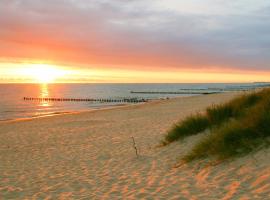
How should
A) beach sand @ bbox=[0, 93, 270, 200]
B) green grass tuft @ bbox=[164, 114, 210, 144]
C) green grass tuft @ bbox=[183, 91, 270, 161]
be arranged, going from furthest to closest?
green grass tuft @ bbox=[164, 114, 210, 144] < green grass tuft @ bbox=[183, 91, 270, 161] < beach sand @ bbox=[0, 93, 270, 200]

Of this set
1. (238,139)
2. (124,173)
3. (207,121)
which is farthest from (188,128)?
(124,173)

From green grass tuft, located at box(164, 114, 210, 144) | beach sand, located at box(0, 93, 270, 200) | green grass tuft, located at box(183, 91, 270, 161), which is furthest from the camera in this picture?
green grass tuft, located at box(164, 114, 210, 144)

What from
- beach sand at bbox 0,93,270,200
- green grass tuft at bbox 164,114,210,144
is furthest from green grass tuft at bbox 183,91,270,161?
green grass tuft at bbox 164,114,210,144

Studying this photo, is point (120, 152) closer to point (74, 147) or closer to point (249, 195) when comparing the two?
point (74, 147)

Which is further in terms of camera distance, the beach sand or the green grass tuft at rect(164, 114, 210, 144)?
the green grass tuft at rect(164, 114, 210, 144)

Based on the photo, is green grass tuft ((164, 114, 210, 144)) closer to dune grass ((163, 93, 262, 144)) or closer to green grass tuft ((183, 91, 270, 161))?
dune grass ((163, 93, 262, 144))

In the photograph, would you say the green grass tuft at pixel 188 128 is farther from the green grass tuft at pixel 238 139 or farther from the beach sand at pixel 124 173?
the green grass tuft at pixel 238 139

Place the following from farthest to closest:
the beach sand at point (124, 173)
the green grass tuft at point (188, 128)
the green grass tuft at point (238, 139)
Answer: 1. the green grass tuft at point (188, 128)
2. the green grass tuft at point (238, 139)
3. the beach sand at point (124, 173)

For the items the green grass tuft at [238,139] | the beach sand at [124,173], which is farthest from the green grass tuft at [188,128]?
the green grass tuft at [238,139]

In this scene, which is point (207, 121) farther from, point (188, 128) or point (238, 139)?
point (238, 139)

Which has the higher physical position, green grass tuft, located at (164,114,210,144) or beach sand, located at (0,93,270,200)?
green grass tuft, located at (164,114,210,144)

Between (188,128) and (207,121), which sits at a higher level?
(207,121)

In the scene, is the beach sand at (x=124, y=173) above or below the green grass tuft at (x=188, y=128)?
below

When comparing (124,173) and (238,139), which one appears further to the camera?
(124,173)
